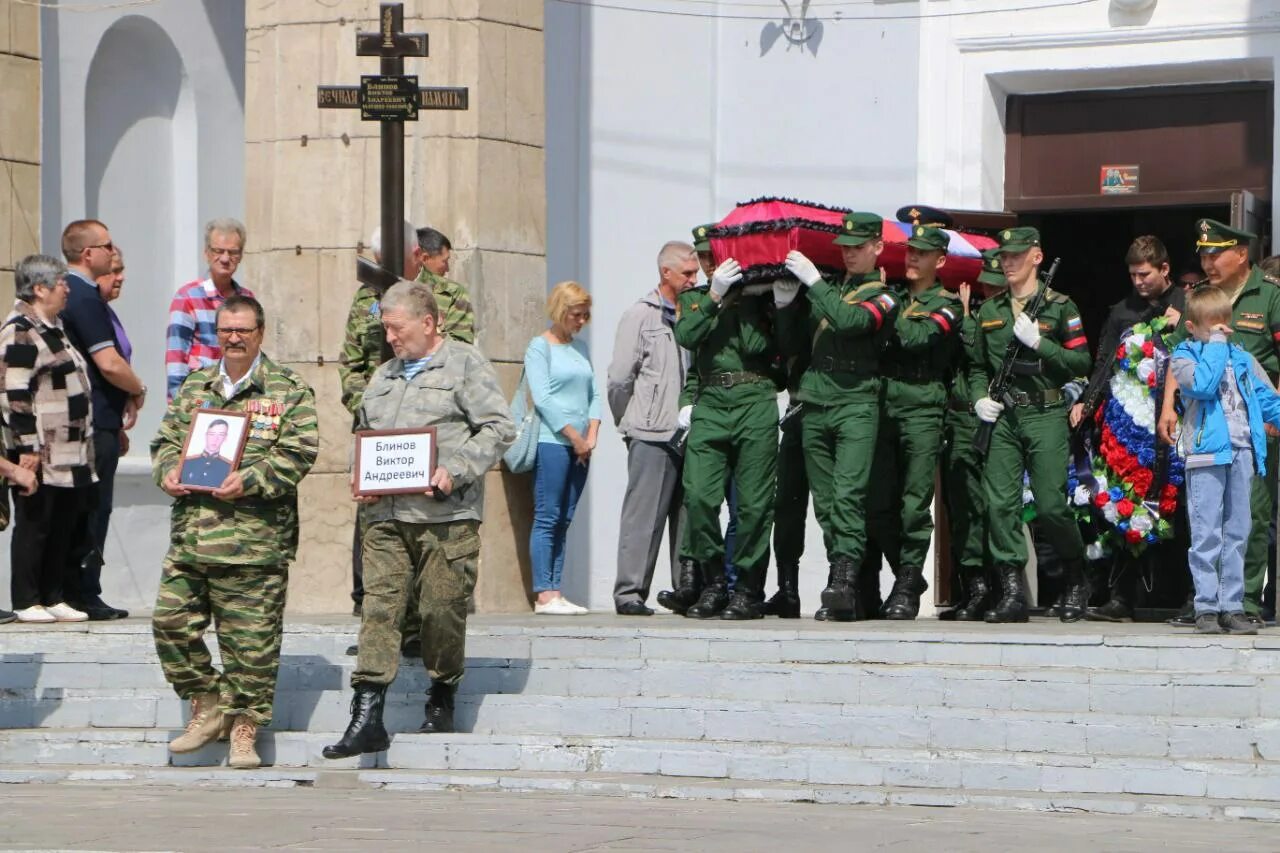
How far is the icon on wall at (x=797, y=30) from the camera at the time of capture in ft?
49.3

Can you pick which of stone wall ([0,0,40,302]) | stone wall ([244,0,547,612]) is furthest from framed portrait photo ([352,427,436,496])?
stone wall ([0,0,40,302])

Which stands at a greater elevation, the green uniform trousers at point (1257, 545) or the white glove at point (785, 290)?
the white glove at point (785, 290)

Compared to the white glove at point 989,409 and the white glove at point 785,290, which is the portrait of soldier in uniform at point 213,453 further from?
the white glove at point 989,409

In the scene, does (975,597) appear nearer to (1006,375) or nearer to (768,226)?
(1006,375)

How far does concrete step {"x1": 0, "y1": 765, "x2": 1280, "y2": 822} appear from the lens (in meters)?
8.64

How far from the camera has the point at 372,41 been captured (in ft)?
35.0

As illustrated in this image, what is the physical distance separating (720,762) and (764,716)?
45 cm

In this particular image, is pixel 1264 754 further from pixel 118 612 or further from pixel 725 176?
pixel 725 176

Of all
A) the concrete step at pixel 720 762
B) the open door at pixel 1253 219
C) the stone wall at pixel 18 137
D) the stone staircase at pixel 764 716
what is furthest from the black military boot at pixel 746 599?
the stone wall at pixel 18 137

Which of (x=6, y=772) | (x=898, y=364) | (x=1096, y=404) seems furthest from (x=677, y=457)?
(x=6, y=772)

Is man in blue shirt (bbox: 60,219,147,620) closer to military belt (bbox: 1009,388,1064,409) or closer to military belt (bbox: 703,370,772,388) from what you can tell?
military belt (bbox: 703,370,772,388)

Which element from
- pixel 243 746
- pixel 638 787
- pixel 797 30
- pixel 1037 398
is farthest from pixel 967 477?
pixel 797 30

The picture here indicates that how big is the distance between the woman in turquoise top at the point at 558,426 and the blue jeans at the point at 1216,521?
3208 millimetres

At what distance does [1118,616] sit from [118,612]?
490cm
